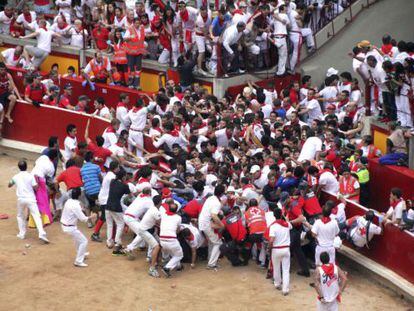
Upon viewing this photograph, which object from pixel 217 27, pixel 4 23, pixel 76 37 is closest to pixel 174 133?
pixel 217 27

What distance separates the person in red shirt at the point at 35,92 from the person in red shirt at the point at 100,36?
242cm

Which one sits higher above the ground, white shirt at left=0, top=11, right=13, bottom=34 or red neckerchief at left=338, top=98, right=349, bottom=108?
white shirt at left=0, top=11, right=13, bottom=34

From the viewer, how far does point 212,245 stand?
67.1 feet

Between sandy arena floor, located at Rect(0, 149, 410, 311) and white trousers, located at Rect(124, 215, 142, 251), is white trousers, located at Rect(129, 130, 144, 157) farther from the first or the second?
white trousers, located at Rect(124, 215, 142, 251)

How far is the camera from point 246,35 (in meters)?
26.3

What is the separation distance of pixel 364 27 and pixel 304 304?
1117cm

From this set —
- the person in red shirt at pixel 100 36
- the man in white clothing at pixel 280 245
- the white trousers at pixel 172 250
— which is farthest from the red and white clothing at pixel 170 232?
the person in red shirt at pixel 100 36

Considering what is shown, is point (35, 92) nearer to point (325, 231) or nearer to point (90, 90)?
point (90, 90)

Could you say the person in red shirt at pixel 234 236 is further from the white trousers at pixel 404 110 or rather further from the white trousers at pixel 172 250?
the white trousers at pixel 404 110

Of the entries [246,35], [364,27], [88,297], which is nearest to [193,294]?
[88,297]

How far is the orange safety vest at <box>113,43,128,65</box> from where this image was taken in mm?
27373

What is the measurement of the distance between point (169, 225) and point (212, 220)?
0.86m

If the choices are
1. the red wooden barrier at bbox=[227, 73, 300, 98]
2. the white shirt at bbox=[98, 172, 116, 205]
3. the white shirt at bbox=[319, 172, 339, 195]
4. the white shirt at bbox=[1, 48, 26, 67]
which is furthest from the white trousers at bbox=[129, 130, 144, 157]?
the white shirt at bbox=[1, 48, 26, 67]

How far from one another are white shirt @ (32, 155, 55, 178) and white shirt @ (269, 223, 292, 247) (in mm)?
5458
